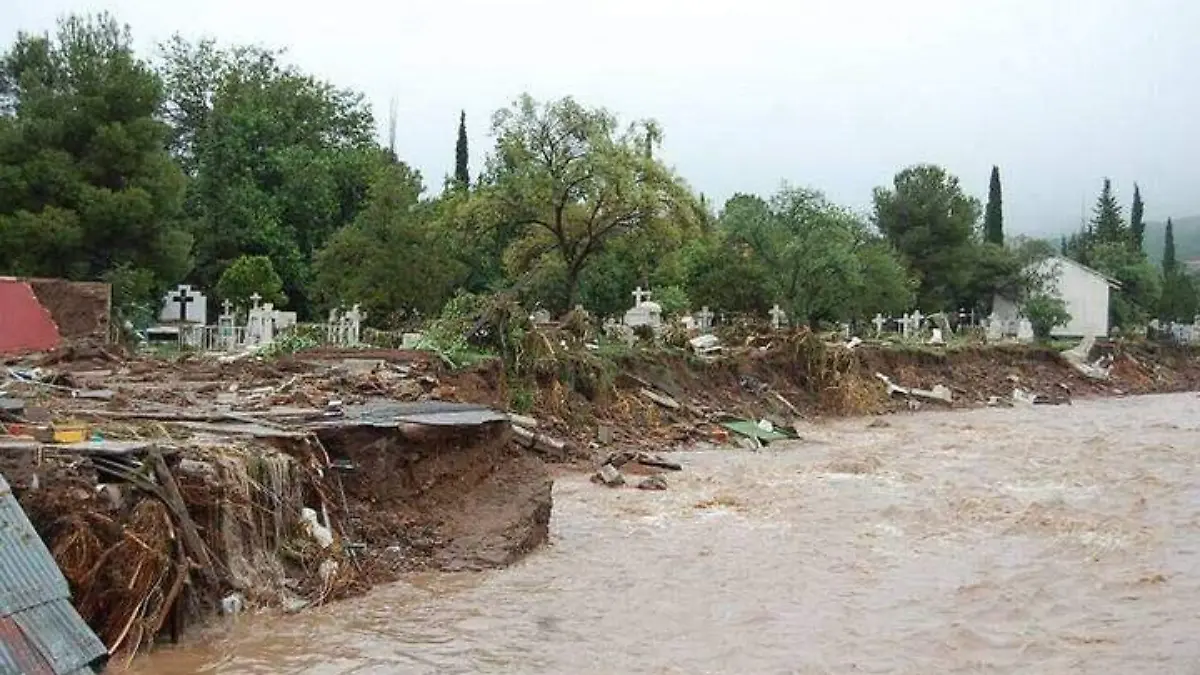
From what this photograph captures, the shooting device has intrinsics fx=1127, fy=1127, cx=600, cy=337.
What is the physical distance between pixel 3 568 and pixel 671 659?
488cm

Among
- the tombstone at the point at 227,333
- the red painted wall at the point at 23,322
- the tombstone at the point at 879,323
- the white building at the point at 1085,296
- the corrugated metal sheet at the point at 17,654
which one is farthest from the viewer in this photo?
the white building at the point at 1085,296

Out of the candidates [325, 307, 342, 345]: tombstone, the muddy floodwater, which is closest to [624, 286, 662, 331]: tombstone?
[325, 307, 342, 345]: tombstone

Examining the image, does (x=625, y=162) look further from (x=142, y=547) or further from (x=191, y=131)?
(x=191, y=131)

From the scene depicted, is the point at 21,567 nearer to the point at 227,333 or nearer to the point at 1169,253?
the point at 227,333

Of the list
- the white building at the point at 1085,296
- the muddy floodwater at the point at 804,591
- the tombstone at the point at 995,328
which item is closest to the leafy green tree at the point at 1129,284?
the white building at the point at 1085,296

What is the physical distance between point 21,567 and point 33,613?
0.41 meters

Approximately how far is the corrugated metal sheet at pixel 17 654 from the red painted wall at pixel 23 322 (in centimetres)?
1430

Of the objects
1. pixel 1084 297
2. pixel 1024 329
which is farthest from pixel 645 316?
pixel 1084 297

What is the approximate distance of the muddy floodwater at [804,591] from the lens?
8.93m

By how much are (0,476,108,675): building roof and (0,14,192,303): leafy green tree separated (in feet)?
81.1

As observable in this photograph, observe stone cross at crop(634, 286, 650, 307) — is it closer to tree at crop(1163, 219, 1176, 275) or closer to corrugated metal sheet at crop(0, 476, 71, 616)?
corrugated metal sheet at crop(0, 476, 71, 616)

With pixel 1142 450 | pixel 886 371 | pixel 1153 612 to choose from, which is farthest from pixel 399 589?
pixel 886 371

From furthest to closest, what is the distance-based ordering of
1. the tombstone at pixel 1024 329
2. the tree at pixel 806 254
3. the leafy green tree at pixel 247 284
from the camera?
the tombstone at pixel 1024 329 < the tree at pixel 806 254 < the leafy green tree at pixel 247 284

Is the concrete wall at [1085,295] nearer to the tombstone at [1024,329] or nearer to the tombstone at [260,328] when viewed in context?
the tombstone at [1024,329]
